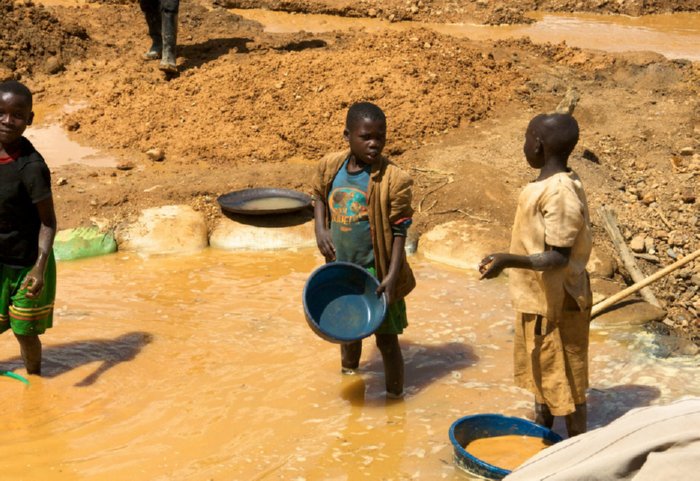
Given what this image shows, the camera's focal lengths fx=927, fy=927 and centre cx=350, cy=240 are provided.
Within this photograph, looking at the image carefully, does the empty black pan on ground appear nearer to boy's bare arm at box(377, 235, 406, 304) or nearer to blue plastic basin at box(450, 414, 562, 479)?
boy's bare arm at box(377, 235, 406, 304)

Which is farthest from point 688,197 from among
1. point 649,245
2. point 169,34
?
point 169,34

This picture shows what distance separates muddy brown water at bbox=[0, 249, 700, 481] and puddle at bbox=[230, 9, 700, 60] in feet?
23.2

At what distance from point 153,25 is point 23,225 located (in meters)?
6.33

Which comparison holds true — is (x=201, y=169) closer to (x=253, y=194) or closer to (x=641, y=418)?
(x=253, y=194)

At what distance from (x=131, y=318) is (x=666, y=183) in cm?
452

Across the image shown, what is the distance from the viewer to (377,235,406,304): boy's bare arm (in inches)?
166

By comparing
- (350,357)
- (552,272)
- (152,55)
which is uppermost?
(152,55)

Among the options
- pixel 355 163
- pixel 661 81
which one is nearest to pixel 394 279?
pixel 355 163

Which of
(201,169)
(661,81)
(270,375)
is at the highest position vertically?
(661,81)

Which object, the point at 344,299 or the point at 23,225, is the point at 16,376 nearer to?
the point at 23,225

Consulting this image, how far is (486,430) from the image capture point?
13.5 feet

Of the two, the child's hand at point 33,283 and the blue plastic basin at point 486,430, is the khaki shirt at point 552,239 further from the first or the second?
the child's hand at point 33,283

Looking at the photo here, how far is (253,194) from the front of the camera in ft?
23.9

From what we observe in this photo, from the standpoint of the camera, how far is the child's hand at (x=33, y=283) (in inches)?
171
